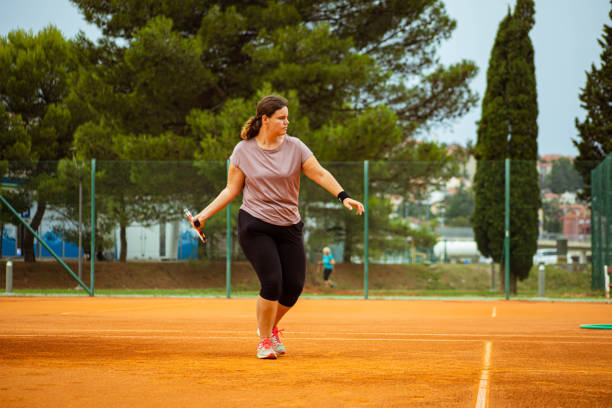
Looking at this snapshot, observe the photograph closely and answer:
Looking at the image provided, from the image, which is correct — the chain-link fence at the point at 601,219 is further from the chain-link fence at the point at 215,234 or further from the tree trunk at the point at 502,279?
the tree trunk at the point at 502,279

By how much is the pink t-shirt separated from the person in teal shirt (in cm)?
1047

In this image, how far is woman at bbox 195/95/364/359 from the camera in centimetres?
511

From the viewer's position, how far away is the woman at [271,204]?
16.8 ft

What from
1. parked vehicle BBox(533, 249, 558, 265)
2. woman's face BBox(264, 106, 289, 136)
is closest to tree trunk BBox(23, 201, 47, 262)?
parked vehicle BBox(533, 249, 558, 265)

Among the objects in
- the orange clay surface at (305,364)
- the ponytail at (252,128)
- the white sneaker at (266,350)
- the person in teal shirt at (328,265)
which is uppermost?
the ponytail at (252,128)

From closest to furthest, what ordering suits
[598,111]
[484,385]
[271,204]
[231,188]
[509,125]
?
[484,385] < [271,204] < [231,188] < [509,125] < [598,111]

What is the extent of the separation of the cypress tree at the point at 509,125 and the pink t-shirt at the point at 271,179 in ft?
38.4

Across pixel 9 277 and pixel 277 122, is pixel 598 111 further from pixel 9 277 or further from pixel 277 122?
pixel 277 122

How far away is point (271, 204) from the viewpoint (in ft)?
16.8

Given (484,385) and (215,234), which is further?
(215,234)

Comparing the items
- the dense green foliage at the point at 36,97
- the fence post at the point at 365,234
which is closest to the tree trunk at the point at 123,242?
the fence post at the point at 365,234

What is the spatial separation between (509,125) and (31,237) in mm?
10640

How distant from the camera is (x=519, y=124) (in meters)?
18.2

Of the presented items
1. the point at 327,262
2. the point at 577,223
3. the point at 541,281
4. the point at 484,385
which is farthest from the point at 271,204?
the point at 577,223
